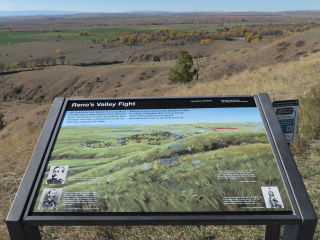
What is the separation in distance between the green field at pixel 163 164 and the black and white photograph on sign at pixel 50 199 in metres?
0.04

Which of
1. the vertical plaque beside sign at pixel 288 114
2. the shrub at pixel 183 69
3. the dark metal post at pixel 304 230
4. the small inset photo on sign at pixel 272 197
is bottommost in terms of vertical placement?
the shrub at pixel 183 69

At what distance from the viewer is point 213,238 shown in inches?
148

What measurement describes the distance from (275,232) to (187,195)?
1.37 m

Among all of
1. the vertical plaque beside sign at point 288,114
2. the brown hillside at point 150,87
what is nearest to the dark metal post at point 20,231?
the brown hillside at point 150,87

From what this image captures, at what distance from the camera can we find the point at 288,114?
3.43 m

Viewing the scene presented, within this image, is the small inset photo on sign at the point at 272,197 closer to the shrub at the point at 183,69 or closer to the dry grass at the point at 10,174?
the dry grass at the point at 10,174

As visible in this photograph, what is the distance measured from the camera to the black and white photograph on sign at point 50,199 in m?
2.37

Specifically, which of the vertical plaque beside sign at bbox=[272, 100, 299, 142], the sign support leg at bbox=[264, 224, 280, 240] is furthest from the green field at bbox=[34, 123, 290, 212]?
the sign support leg at bbox=[264, 224, 280, 240]

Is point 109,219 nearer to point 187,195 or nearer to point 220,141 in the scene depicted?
point 187,195

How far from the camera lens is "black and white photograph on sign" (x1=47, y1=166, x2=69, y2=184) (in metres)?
2.57

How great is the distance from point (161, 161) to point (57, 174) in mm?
967

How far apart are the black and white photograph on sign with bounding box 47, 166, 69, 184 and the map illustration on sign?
1cm

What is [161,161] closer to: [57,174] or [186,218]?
[186,218]

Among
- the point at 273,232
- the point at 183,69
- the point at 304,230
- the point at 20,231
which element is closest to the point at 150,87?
the point at 183,69
